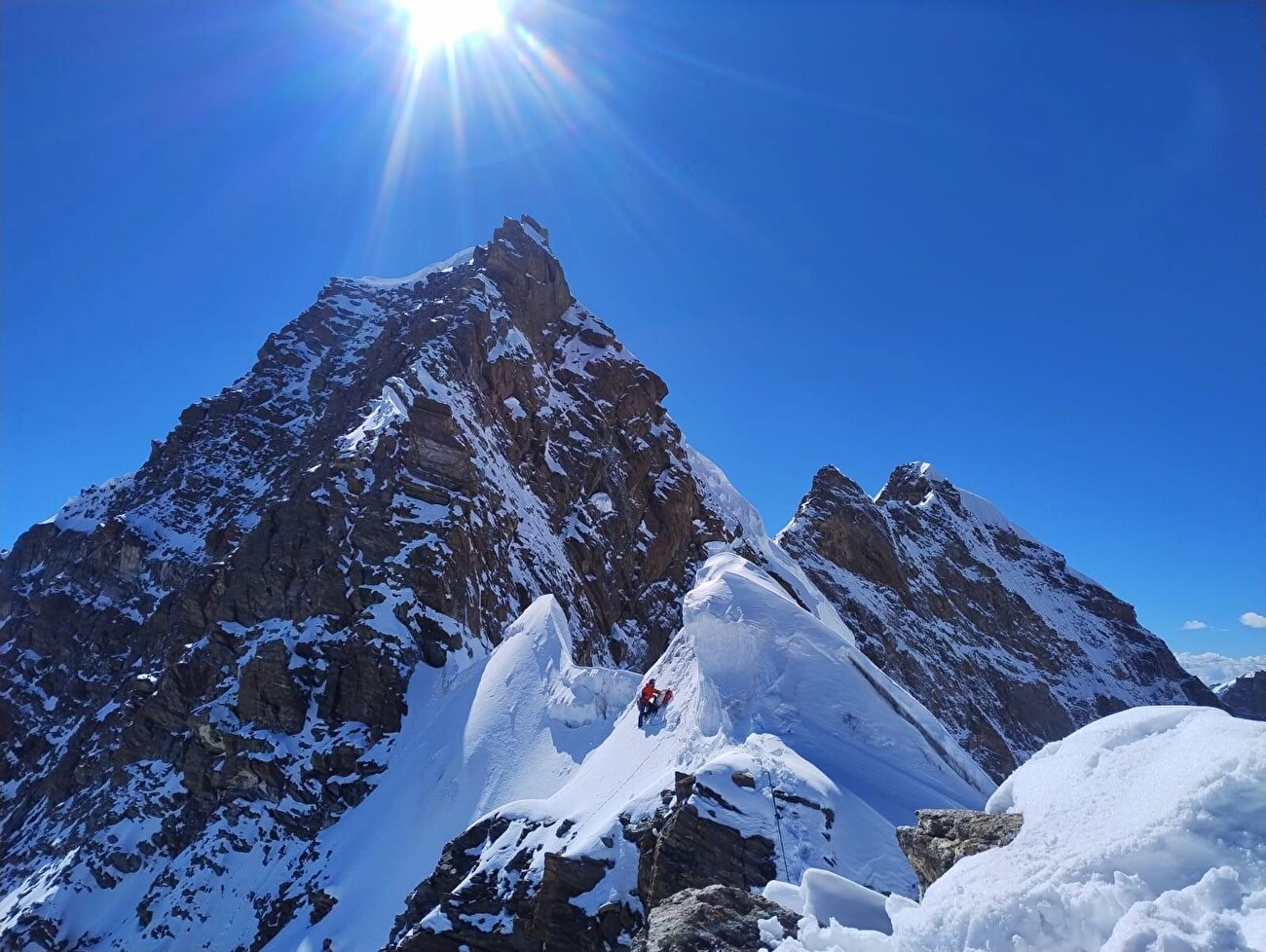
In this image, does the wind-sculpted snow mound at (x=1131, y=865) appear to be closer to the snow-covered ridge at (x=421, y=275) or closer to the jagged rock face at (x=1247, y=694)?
the snow-covered ridge at (x=421, y=275)

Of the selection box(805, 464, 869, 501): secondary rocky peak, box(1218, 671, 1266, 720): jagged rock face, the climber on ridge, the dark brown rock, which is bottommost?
box(1218, 671, 1266, 720): jagged rock face

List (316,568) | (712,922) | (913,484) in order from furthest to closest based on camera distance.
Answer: (913,484), (316,568), (712,922)

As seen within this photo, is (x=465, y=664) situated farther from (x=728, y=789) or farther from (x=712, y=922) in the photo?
(x=712, y=922)

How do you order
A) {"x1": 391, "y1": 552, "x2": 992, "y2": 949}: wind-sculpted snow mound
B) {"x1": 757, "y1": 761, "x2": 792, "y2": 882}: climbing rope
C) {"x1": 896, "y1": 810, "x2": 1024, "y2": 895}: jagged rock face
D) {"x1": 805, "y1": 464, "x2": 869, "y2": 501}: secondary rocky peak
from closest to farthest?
{"x1": 896, "y1": 810, "x2": 1024, "y2": 895}: jagged rock face, {"x1": 757, "y1": 761, "x2": 792, "y2": 882}: climbing rope, {"x1": 391, "y1": 552, "x2": 992, "y2": 949}: wind-sculpted snow mound, {"x1": 805, "y1": 464, "x2": 869, "y2": 501}: secondary rocky peak

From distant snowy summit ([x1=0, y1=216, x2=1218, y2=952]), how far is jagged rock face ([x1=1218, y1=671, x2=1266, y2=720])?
23542 millimetres

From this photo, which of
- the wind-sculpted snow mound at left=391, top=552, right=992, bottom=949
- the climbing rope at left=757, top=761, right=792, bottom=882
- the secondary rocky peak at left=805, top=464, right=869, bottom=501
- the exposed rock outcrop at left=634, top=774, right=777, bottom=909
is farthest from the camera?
the secondary rocky peak at left=805, top=464, right=869, bottom=501

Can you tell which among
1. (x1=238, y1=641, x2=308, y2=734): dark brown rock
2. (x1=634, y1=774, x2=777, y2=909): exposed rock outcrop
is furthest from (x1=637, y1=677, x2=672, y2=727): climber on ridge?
(x1=238, y1=641, x2=308, y2=734): dark brown rock

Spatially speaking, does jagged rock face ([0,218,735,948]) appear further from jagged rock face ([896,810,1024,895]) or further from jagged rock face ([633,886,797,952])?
jagged rock face ([896,810,1024,895])

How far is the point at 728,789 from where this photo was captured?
1199 centimetres

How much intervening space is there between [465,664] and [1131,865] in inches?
1331

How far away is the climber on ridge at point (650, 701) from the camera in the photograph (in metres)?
17.5

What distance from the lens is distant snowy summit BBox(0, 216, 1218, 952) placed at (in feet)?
45.2

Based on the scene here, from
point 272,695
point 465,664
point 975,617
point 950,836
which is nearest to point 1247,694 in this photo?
point 975,617

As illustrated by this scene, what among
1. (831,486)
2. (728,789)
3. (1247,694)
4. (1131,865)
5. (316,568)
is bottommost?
(1247,694)
